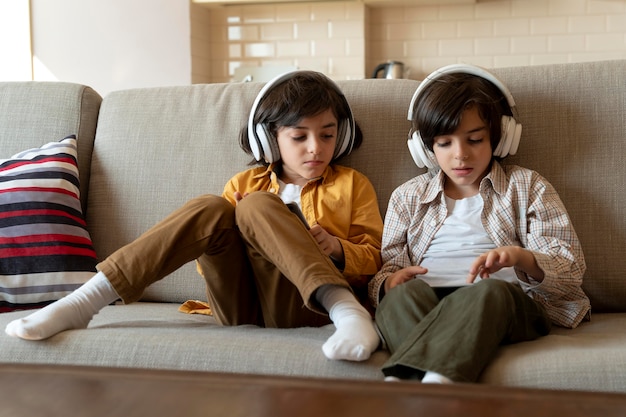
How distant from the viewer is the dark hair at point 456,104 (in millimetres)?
1769

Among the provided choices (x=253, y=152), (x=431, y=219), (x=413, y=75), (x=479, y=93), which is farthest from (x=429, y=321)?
(x=413, y=75)

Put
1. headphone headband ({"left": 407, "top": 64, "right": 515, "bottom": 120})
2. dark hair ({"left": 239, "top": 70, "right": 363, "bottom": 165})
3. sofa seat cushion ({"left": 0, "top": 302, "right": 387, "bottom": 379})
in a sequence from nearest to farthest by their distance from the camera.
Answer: sofa seat cushion ({"left": 0, "top": 302, "right": 387, "bottom": 379}), headphone headband ({"left": 407, "top": 64, "right": 515, "bottom": 120}), dark hair ({"left": 239, "top": 70, "right": 363, "bottom": 165})

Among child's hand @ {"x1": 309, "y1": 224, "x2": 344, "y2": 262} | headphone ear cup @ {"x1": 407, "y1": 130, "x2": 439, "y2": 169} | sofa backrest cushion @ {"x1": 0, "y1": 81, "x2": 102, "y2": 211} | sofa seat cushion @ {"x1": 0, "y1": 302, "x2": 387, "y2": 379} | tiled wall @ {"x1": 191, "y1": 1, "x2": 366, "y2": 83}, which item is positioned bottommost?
sofa seat cushion @ {"x1": 0, "y1": 302, "x2": 387, "y2": 379}

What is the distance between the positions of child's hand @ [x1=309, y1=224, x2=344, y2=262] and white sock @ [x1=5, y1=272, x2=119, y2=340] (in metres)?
0.44

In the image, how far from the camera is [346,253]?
1760 millimetres

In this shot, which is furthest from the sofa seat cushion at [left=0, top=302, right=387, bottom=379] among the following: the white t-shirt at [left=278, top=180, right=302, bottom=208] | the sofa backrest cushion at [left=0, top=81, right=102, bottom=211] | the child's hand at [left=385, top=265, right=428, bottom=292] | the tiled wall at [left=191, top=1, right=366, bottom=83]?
the tiled wall at [left=191, top=1, right=366, bottom=83]

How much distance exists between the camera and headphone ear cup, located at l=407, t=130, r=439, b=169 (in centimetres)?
183

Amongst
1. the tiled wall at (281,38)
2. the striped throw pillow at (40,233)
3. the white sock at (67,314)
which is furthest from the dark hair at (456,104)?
the tiled wall at (281,38)

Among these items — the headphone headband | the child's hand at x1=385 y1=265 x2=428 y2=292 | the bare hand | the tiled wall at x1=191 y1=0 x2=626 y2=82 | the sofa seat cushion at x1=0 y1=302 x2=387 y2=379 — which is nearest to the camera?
the sofa seat cushion at x1=0 y1=302 x2=387 y2=379

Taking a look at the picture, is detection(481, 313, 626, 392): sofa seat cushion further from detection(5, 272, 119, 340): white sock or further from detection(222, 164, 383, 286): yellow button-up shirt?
detection(5, 272, 119, 340): white sock

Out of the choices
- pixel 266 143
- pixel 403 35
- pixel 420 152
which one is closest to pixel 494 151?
pixel 420 152

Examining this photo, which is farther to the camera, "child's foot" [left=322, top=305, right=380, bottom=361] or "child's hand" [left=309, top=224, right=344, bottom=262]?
"child's hand" [left=309, top=224, right=344, bottom=262]

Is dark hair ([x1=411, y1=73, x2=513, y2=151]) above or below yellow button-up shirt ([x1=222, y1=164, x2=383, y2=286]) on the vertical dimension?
above

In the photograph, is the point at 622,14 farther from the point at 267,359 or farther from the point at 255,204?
the point at 267,359
